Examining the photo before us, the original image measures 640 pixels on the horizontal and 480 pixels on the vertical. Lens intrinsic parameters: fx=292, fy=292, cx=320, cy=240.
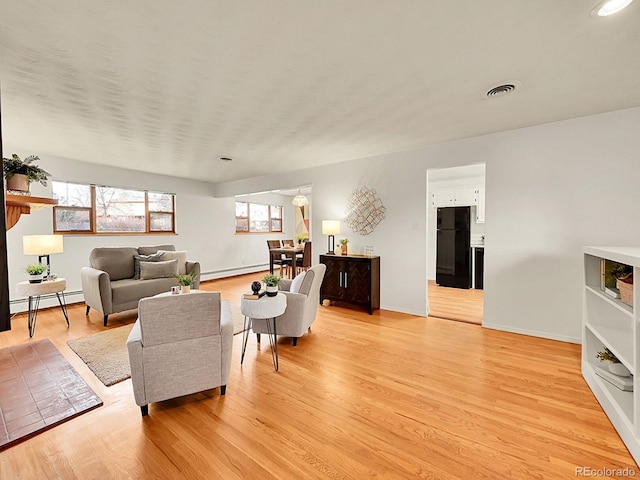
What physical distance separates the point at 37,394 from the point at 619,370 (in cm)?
438

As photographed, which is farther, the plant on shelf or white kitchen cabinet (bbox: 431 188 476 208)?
white kitchen cabinet (bbox: 431 188 476 208)

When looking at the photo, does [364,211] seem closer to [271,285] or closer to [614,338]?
[271,285]

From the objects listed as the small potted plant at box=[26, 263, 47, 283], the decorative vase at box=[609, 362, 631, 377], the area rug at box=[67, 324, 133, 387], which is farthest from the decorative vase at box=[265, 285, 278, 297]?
the small potted plant at box=[26, 263, 47, 283]

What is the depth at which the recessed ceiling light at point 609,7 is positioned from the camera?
1.50 m

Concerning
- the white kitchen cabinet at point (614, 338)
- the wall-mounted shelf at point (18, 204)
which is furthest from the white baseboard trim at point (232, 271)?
the white kitchen cabinet at point (614, 338)

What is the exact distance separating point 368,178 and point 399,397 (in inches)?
128

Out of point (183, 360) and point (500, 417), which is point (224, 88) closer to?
point (183, 360)

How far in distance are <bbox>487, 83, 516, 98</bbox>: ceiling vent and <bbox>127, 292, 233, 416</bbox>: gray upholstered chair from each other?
2759 millimetres

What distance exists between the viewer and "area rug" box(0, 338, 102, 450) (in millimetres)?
1911

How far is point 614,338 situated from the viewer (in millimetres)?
2125

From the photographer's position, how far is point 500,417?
1966 millimetres

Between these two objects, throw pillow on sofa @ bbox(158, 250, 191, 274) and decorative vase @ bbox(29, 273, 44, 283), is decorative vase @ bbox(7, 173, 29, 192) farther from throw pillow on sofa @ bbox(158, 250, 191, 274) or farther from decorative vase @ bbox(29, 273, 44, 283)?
throw pillow on sofa @ bbox(158, 250, 191, 274)

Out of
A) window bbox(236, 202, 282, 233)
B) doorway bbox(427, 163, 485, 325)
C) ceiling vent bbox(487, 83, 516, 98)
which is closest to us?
ceiling vent bbox(487, 83, 516, 98)

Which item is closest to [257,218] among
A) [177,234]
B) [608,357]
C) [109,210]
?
[177,234]
